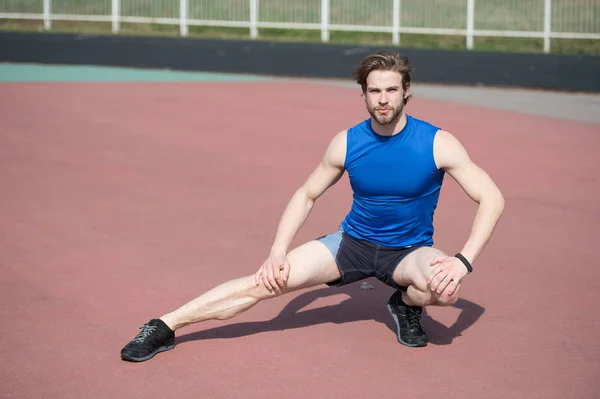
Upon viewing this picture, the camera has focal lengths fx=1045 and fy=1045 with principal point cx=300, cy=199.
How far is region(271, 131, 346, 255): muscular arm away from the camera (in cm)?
530

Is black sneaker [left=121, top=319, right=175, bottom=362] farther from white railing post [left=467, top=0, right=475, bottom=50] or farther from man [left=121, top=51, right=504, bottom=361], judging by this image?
white railing post [left=467, top=0, right=475, bottom=50]

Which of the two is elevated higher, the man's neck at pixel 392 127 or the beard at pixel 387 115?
the beard at pixel 387 115

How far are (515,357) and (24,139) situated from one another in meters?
7.90

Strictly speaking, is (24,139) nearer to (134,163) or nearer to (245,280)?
(134,163)

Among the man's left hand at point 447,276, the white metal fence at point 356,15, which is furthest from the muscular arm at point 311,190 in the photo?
the white metal fence at point 356,15

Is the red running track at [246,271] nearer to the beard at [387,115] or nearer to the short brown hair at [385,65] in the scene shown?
the beard at [387,115]

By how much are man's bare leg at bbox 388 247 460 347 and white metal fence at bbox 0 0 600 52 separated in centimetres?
1371

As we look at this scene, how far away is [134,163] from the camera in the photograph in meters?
10.5

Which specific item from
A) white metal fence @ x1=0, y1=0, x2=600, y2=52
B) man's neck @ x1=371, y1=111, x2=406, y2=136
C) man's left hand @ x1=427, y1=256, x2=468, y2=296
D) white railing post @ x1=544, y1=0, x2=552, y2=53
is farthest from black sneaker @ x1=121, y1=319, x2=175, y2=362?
white railing post @ x1=544, y1=0, x2=552, y2=53

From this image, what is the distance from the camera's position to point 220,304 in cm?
522

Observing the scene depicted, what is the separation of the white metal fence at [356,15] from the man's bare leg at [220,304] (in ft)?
46.0

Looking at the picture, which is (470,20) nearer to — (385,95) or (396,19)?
(396,19)

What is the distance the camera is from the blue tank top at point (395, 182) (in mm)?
5215

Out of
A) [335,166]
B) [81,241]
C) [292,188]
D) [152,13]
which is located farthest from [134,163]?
[152,13]
